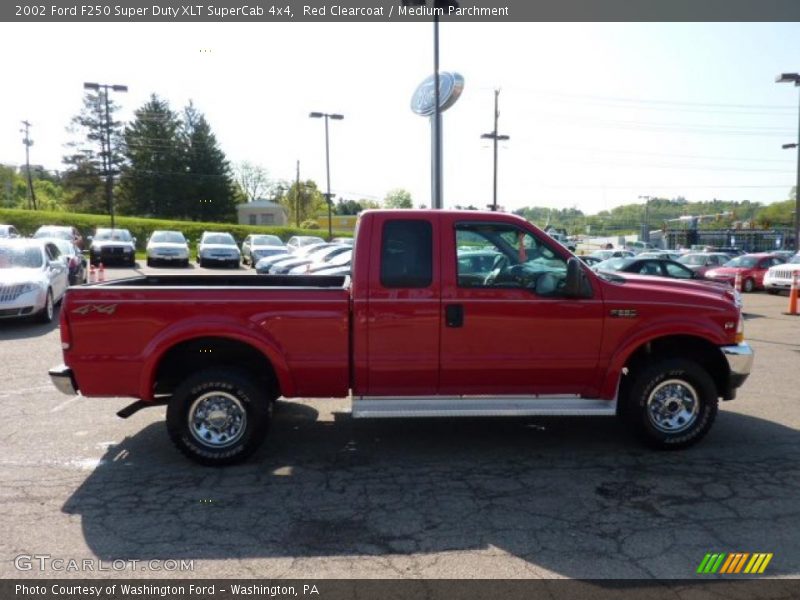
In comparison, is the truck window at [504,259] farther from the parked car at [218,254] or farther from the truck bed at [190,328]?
the parked car at [218,254]

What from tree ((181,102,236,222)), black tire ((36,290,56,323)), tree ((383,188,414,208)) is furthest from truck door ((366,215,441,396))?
tree ((383,188,414,208))

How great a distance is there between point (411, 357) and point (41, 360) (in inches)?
262

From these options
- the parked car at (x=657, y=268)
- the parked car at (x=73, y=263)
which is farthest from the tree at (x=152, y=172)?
the parked car at (x=657, y=268)

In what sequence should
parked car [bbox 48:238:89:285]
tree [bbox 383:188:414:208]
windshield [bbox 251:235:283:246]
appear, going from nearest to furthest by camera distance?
parked car [bbox 48:238:89:285] → windshield [bbox 251:235:283:246] → tree [bbox 383:188:414:208]

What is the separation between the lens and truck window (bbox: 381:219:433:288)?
5.00 m

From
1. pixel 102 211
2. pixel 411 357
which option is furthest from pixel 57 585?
pixel 102 211

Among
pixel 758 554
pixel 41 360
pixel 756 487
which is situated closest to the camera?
pixel 758 554

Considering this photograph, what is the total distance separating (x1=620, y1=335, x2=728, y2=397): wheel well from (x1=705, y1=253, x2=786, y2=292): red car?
17.7 meters

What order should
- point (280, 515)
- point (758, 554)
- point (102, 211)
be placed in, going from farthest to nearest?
1. point (102, 211)
2. point (280, 515)
3. point (758, 554)

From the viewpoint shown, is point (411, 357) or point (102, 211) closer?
point (411, 357)

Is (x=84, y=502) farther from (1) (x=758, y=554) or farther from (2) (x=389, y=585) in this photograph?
(1) (x=758, y=554)

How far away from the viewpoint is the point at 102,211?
2530 inches

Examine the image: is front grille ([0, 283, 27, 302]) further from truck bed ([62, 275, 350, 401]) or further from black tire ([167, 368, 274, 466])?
black tire ([167, 368, 274, 466])

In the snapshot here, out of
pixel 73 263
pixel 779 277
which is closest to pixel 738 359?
pixel 73 263
